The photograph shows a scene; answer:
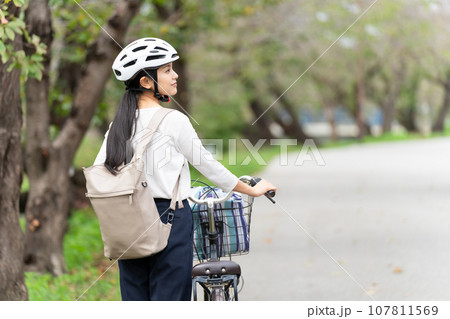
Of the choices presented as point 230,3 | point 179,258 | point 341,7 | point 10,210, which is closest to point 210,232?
point 179,258

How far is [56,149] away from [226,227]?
499 centimetres

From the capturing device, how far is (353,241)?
9.49 m

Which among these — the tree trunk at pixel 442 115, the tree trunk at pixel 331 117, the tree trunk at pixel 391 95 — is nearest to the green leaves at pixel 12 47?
the tree trunk at pixel 391 95

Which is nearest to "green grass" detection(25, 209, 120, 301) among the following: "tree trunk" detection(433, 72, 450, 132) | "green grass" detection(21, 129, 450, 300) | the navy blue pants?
"green grass" detection(21, 129, 450, 300)

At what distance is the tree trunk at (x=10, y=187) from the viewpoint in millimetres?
5684

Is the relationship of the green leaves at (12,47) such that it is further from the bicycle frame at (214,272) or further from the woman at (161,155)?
the bicycle frame at (214,272)

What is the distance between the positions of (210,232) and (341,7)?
17962 mm

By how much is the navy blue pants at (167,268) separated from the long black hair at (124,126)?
28 centimetres

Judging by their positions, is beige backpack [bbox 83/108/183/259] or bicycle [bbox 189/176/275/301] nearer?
beige backpack [bbox 83/108/183/259]

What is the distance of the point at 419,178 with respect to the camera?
18.2 m

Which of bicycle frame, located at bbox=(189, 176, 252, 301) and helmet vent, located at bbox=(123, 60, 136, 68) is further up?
helmet vent, located at bbox=(123, 60, 136, 68)

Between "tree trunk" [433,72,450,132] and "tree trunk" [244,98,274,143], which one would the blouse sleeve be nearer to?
"tree trunk" [244,98,274,143]

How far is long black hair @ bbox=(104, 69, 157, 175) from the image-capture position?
359 cm
